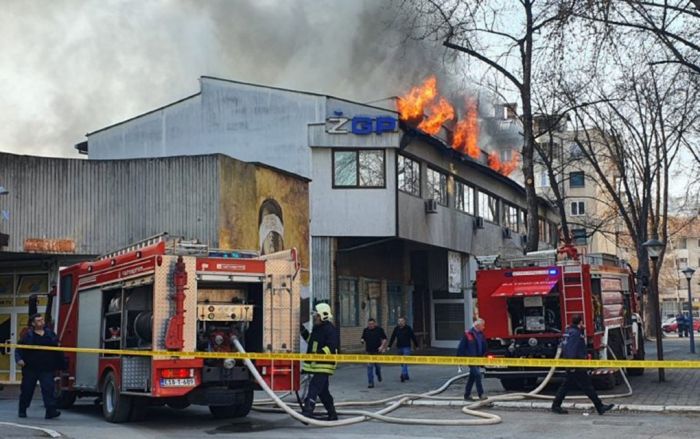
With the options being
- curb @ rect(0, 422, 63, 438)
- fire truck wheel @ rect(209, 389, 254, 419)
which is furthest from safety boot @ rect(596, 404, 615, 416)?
curb @ rect(0, 422, 63, 438)

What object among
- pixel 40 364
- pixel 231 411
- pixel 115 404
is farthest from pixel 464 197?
pixel 115 404

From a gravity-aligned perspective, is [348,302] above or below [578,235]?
below

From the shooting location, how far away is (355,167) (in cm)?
2609

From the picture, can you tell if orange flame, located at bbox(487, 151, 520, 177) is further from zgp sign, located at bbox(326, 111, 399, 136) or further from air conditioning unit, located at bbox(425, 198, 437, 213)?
zgp sign, located at bbox(326, 111, 399, 136)

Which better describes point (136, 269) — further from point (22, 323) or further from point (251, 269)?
point (22, 323)

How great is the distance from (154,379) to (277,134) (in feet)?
52.9

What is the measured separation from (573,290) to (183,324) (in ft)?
25.4

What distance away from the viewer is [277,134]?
26.4m

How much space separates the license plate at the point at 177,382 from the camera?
1108 centimetres

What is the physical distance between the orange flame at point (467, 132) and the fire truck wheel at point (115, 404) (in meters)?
22.4

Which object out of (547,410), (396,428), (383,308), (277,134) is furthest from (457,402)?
(383,308)

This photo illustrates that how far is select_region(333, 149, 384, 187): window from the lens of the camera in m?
26.1

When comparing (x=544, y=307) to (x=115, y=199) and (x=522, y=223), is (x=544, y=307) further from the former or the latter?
(x=522, y=223)

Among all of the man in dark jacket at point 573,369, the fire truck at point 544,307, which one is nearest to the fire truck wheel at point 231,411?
the man in dark jacket at point 573,369
